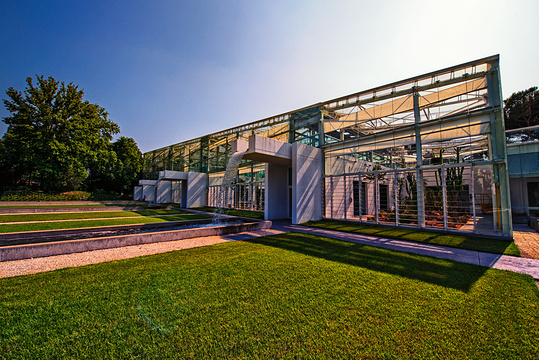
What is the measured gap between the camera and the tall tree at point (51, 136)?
26.5 metres

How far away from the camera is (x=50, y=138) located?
89.8ft

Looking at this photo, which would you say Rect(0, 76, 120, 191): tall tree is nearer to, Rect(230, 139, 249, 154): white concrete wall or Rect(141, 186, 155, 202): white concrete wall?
Rect(141, 186, 155, 202): white concrete wall

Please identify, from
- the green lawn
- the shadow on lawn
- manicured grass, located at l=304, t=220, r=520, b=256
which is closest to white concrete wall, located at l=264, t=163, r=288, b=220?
manicured grass, located at l=304, t=220, r=520, b=256

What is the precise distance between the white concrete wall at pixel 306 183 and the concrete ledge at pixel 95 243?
12.9 feet

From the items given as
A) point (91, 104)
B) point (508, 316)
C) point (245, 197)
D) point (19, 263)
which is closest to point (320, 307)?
point (508, 316)

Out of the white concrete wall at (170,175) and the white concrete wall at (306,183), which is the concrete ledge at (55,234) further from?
the white concrete wall at (170,175)

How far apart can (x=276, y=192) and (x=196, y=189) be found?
13.7 meters

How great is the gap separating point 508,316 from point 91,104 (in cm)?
4388

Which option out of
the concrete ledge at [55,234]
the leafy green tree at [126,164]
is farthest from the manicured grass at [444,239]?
the leafy green tree at [126,164]

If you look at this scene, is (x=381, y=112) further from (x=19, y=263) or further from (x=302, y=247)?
(x=19, y=263)

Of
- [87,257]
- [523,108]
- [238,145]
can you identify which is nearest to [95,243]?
[87,257]

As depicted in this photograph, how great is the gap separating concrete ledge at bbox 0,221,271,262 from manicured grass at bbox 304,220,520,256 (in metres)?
5.83

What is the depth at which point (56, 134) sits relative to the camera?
2816 centimetres

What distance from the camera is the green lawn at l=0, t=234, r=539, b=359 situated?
96.1 inches
